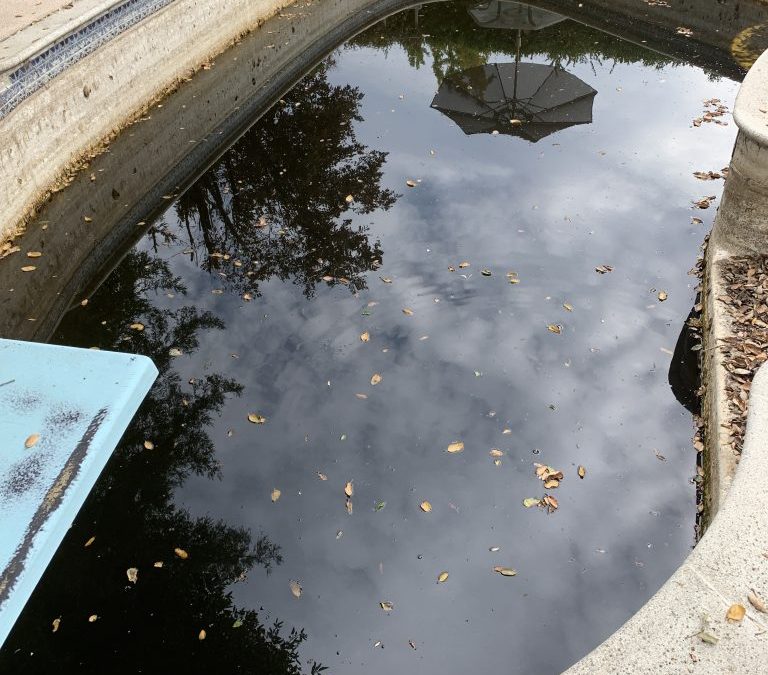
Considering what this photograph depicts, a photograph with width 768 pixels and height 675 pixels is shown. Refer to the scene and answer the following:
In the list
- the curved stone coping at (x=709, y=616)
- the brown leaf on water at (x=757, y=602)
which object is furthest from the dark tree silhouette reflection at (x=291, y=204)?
the brown leaf on water at (x=757, y=602)

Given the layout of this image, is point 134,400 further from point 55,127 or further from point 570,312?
point 55,127

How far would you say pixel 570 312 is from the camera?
643cm

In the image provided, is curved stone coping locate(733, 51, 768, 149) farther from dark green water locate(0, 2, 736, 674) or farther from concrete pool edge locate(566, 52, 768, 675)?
concrete pool edge locate(566, 52, 768, 675)

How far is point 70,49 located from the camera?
29.0 feet

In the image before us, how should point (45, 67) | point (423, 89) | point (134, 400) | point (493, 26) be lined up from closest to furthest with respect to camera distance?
point (134, 400) → point (45, 67) → point (423, 89) → point (493, 26)

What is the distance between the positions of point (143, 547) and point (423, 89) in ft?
27.1

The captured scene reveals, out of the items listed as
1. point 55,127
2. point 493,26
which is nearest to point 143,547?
point 55,127

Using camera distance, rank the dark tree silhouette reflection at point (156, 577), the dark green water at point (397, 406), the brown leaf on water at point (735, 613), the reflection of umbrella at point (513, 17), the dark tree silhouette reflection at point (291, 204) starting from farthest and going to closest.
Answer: the reflection of umbrella at point (513, 17)
the dark tree silhouette reflection at point (291, 204)
the dark green water at point (397, 406)
the dark tree silhouette reflection at point (156, 577)
the brown leaf on water at point (735, 613)

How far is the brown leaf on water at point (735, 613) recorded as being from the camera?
116 inches

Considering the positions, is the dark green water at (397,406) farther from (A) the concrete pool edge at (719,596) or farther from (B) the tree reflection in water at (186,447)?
(A) the concrete pool edge at (719,596)

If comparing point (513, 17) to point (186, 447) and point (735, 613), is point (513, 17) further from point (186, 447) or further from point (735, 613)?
point (735, 613)

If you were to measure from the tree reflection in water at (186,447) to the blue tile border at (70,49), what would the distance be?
202cm

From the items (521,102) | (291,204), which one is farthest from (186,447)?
(521,102)

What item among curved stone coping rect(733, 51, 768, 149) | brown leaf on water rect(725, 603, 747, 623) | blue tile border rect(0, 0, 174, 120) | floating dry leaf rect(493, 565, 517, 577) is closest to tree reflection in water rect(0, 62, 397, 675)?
floating dry leaf rect(493, 565, 517, 577)
